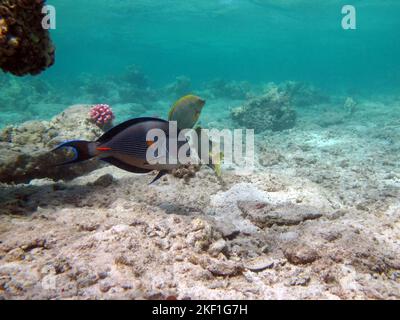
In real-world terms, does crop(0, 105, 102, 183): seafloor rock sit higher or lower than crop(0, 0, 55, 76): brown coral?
lower

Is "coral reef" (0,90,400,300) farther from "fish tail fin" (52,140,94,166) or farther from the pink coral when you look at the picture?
the pink coral

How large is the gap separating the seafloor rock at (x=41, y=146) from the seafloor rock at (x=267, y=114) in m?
7.72

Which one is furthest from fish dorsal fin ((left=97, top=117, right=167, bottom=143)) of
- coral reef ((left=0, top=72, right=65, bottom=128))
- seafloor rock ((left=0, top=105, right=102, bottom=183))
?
coral reef ((left=0, top=72, right=65, bottom=128))

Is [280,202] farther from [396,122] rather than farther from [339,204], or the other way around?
[396,122]

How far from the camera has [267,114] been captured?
1338 centimetres

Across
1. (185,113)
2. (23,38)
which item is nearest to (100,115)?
(23,38)

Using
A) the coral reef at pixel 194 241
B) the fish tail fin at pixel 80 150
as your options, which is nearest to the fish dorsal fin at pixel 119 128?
the fish tail fin at pixel 80 150

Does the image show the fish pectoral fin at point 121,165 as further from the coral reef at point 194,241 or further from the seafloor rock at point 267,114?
the seafloor rock at point 267,114

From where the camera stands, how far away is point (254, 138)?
37.1ft

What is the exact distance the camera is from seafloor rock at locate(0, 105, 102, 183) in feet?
14.6

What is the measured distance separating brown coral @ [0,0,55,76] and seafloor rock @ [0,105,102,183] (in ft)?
4.55

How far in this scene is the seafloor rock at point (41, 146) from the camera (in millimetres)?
4449

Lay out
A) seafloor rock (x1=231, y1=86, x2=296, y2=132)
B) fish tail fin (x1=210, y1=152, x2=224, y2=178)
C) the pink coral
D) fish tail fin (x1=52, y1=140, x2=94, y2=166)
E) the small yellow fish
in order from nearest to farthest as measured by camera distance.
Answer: fish tail fin (x1=52, y1=140, x2=94, y2=166) < the small yellow fish < fish tail fin (x1=210, y1=152, x2=224, y2=178) < the pink coral < seafloor rock (x1=231, y1=86, x2=296, y2=132)
